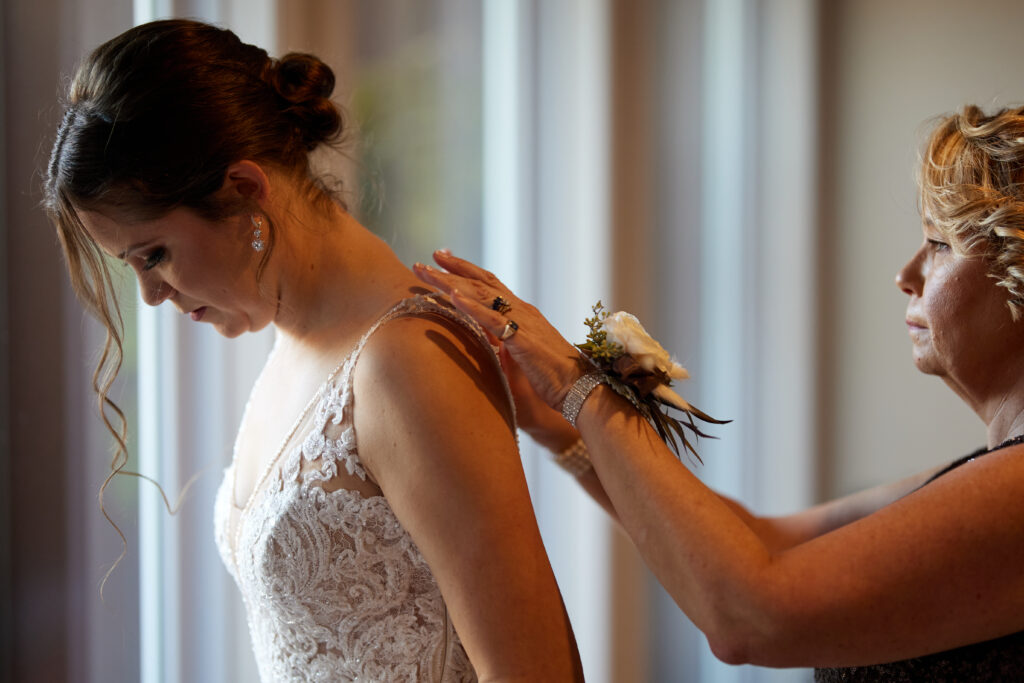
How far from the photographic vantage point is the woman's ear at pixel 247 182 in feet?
3.59

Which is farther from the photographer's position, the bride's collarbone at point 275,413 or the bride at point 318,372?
the bride's collarbone at point 275,413

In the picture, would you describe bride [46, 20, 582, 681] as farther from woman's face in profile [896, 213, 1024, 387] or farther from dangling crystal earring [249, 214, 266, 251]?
woman's face in profile [896, 213, 1024, 387]

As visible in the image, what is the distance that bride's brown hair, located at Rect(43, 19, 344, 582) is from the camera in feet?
3.43

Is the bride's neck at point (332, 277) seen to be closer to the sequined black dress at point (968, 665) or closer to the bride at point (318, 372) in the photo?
the bride at point (318, 372)

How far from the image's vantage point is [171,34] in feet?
3.52

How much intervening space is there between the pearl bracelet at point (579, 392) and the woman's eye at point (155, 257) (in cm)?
58

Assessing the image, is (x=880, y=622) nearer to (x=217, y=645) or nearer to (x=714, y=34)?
(x=217, y=645)

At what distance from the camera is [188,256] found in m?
1.13

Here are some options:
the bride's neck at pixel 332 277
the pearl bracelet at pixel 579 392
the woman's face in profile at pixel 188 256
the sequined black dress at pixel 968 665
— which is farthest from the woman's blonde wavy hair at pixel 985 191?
the woman's face in profile at pixel 188 256

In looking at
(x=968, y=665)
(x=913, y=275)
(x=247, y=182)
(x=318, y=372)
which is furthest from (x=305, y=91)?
(x=968, y=665)

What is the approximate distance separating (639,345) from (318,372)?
44 centimetres

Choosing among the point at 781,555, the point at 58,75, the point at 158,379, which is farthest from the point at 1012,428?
the point at 58,75

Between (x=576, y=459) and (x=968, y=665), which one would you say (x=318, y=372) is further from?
(x=968, y=665)

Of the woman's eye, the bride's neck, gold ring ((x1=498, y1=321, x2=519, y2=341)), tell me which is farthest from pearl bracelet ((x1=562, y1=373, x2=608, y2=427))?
the woman's eye
